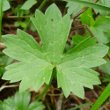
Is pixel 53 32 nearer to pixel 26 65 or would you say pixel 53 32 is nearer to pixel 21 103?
pixel 26 65

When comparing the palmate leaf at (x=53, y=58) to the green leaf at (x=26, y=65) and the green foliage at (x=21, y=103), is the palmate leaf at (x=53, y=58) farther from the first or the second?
the green foliage at (x=21, y=103)

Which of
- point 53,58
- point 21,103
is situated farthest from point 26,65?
point 21,103

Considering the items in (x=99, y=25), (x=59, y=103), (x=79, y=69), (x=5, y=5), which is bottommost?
(x=59, y=103)

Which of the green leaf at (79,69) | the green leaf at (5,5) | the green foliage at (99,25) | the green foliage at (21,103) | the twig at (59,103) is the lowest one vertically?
the twig at (59,103)

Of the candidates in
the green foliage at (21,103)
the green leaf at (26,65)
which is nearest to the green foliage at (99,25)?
the green leaf at (26,65)

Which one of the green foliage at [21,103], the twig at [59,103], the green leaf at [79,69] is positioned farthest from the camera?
the twig at [59,103]

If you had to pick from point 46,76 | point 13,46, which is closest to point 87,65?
point 46,76
